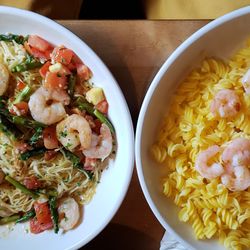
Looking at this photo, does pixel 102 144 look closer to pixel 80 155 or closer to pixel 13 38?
pixel 80 155

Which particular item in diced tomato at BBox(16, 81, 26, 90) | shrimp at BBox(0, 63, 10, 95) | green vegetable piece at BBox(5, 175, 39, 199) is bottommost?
green vegetable piece at BBox(5, 175, 39, 199)

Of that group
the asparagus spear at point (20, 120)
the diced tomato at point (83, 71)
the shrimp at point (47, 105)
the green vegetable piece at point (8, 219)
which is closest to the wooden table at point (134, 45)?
the diced tomato at point (83, 71)

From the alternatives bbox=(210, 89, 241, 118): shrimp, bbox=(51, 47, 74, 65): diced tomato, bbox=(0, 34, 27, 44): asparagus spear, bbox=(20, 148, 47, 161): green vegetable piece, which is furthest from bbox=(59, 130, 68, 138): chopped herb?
bbox=(210, 89, 241, 118): shrimp

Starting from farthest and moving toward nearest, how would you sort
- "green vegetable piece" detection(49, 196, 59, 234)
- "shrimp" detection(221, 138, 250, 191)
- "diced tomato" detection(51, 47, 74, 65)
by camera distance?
1. "green vegetable piece" detection(49, 196, 59, 234)
2. "diced tomato" detection(51, 47, 74, 65)
3. "shrimp" detection(221, 138, 250, 191)

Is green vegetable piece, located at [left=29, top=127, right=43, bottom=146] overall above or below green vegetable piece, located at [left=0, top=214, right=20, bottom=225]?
above

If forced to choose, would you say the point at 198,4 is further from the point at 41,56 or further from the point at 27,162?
the point at 27,162

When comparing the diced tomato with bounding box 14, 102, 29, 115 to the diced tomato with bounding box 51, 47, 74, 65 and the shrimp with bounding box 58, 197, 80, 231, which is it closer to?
the diced tomato with bounding box 51, 47, 74, 65
